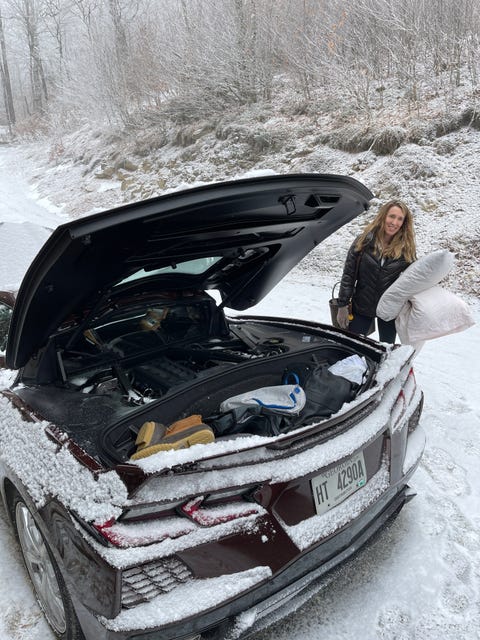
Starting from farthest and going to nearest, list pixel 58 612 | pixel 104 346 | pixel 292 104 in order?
pixel 292 104
pixel 104 346
pixel 58 612

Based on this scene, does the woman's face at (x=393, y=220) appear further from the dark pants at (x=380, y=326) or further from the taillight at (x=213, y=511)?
the taillight at (x=213, y=511)

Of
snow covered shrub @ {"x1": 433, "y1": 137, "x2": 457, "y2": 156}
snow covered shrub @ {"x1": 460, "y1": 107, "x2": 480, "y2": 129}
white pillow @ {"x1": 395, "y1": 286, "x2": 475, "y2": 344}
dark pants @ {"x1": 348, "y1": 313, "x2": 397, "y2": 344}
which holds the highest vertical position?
snow covered shrub @ {"x1": 460, "y1": 107, "x2": 480, "y2": 129}

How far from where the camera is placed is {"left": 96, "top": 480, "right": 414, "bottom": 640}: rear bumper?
1.51m

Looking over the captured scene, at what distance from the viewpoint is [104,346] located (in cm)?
292

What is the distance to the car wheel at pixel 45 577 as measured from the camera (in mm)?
1770

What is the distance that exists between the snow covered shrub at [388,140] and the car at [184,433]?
277 inches

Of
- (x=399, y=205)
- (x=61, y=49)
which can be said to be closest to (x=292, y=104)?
(x=399, y=205)

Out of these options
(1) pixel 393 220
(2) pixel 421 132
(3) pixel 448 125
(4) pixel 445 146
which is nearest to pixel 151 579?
(1) pixel 393 220

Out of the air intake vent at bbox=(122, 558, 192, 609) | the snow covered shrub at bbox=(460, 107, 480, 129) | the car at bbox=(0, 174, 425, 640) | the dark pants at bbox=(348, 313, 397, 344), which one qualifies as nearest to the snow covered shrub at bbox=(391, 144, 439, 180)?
the snow covered shrub at bbox=(460, 107, 480, 129)

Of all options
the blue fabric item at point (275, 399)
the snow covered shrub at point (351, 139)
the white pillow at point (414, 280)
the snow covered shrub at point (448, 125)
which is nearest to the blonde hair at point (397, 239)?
the white pillow at point (414, 280)

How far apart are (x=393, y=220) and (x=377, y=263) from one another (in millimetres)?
346

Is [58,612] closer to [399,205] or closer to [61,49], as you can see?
[399,205]

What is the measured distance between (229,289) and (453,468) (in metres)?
1.86

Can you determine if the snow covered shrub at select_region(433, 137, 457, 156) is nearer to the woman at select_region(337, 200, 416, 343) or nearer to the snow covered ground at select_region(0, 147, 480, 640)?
the woman at select_region(337, 200, 416, 343)
